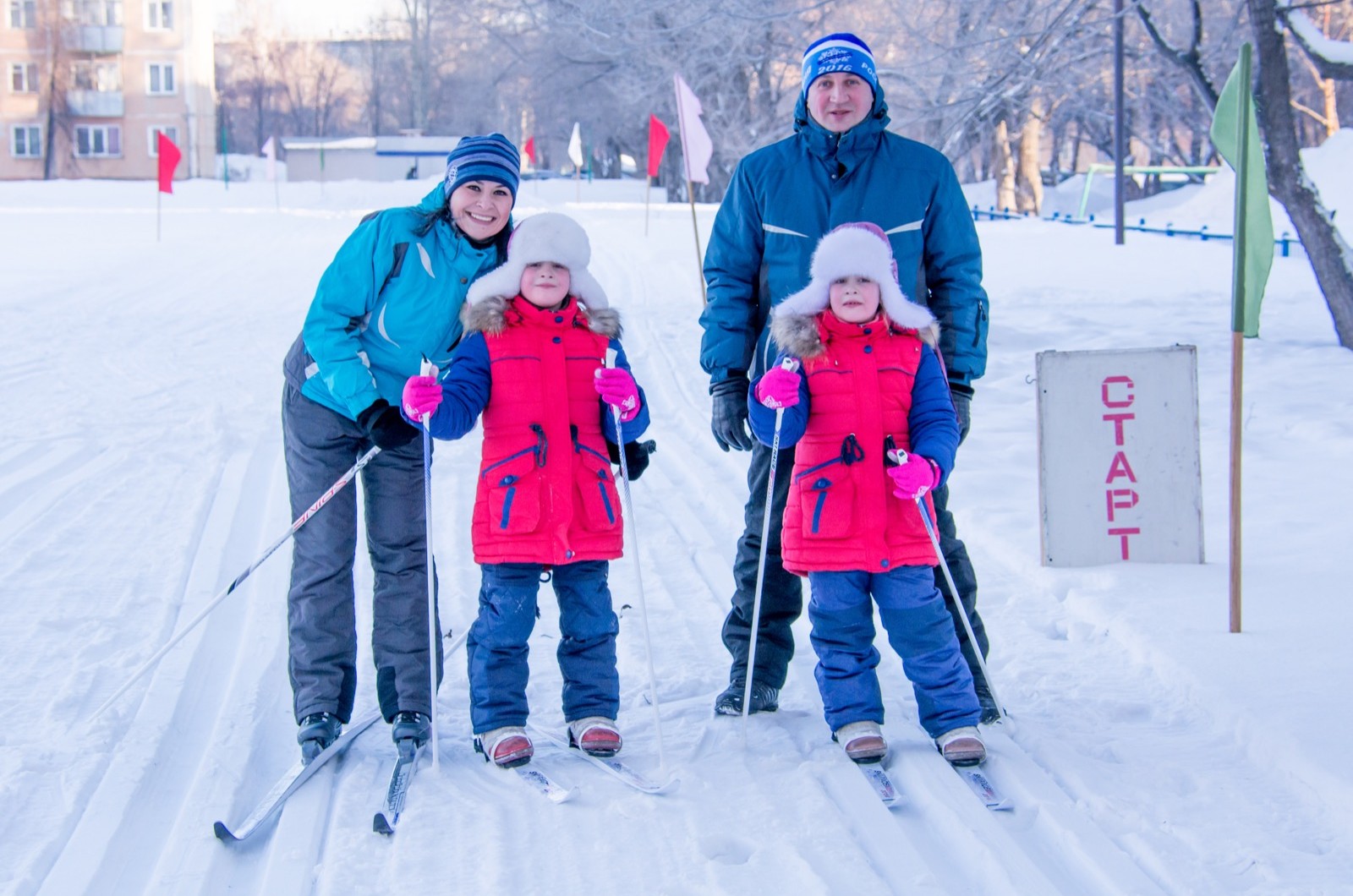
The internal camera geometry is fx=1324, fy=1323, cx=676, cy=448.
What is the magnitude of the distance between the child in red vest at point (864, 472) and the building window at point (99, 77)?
64616 mm

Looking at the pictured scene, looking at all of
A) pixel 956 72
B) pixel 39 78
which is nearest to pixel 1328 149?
pixel 956 72

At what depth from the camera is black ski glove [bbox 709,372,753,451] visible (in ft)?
13.2

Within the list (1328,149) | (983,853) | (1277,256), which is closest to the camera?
(983,853)

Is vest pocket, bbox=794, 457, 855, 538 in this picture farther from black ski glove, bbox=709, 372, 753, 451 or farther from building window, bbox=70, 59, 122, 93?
building window, bbox=70, 59, 122, 93

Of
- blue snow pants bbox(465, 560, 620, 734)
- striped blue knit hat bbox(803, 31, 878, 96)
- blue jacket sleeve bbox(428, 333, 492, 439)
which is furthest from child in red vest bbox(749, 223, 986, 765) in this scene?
blue jacket sleeve bbox(428, 333, 492, 439)

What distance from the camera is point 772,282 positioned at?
4.04 metres

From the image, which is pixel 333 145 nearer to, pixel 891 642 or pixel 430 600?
pixel 430 600

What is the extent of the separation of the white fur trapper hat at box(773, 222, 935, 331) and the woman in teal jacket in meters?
0.91

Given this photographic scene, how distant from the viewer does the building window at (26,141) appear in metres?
60.2

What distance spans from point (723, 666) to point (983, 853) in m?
1.55

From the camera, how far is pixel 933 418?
12.3 ft

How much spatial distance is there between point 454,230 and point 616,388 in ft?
2.24

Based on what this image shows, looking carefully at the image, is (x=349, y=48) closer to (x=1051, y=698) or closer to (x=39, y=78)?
(x=39, y=78)

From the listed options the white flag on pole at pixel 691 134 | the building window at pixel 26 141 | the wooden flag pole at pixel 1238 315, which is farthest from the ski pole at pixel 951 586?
the building window at pixel 26 141
